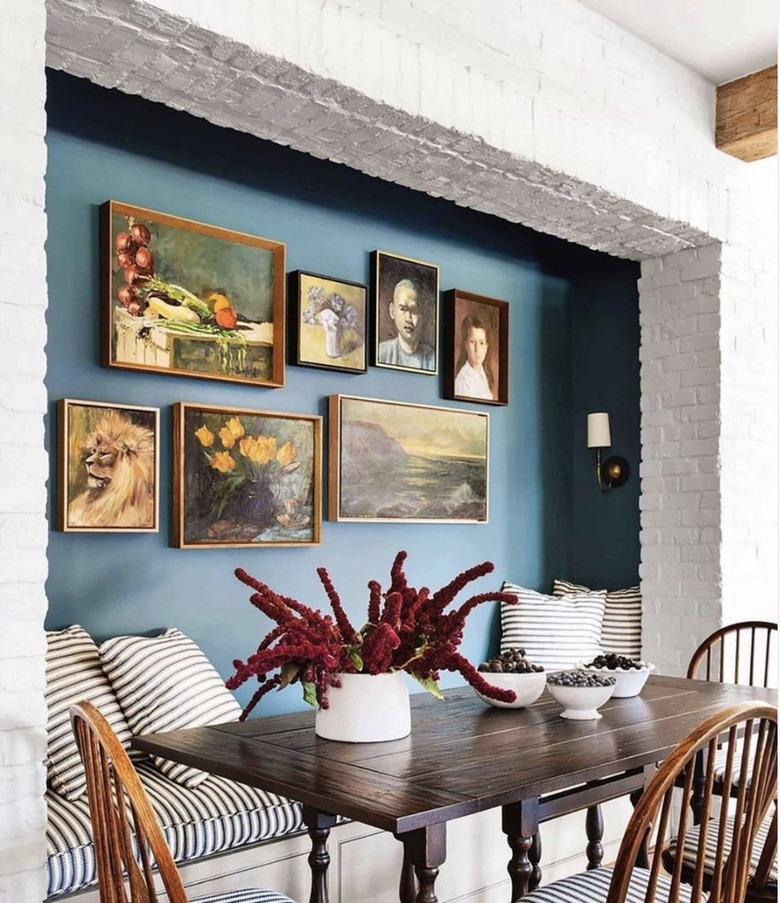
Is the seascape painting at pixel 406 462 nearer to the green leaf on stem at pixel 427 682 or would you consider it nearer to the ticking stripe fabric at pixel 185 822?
the ticking stripe fabric at pixel 185 822

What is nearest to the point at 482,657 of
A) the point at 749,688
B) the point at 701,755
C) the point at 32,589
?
the point at 749,688

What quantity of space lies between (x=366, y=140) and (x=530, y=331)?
179cm

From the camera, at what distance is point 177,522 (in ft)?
10.3

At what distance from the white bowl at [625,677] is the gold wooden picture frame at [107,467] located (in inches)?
55.6

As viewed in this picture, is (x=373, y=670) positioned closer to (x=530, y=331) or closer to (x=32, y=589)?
(x=32, y=589)

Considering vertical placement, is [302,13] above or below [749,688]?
above

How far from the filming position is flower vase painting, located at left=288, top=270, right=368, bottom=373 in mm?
3506

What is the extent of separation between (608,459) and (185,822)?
2.64 metres

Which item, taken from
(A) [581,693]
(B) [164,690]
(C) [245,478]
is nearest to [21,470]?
(B) [164,690]

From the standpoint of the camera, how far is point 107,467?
300 centimetres

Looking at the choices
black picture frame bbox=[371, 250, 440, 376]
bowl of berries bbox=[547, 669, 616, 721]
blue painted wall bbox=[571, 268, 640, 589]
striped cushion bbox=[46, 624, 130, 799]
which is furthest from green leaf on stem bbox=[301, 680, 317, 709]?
blue painted wall bbox=[571, 268, 640, 589]

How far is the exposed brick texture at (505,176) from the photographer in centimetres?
196

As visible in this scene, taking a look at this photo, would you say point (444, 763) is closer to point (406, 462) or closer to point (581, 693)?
point (581, 693)

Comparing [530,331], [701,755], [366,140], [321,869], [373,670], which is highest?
[366,140]
